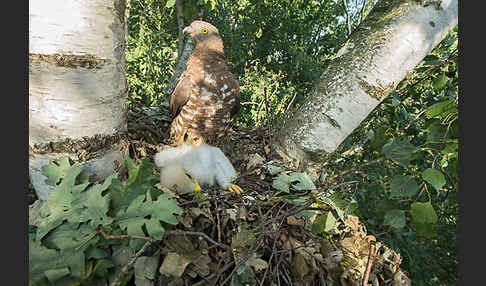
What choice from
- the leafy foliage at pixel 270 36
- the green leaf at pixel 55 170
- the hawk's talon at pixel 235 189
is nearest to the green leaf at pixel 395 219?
the hawk's talon at pixel 235 189

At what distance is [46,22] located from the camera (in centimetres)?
74

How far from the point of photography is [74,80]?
79 centimetres

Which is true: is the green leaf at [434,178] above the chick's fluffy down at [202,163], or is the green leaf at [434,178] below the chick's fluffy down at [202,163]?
above

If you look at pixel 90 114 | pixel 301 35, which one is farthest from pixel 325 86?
pixel 301 35

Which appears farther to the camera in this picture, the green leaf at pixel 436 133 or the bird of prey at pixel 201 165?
the bird of prey at pixel 201 165

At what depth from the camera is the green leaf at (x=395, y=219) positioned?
0.86 m

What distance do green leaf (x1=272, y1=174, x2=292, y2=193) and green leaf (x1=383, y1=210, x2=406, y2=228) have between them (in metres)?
0.35

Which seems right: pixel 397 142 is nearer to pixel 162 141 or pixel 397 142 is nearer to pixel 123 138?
pixel 123 138

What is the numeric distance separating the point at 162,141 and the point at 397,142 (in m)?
1.22

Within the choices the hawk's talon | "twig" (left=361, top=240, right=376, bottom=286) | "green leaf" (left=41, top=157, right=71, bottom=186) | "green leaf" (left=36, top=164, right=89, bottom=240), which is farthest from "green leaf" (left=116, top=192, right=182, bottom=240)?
"twig" (left=361, top=240, right=376, bottom=286)

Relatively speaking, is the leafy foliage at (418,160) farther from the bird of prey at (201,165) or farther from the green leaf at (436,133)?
the bird of prey at (201,165)

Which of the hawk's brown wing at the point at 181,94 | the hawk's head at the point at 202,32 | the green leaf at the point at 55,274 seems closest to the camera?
the green leaf at the point at 55,274

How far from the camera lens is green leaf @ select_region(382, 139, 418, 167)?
0.86 meters

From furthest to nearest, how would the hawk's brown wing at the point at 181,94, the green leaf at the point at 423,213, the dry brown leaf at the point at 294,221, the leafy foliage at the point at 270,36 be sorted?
the leafy foliage at the point at 270,36 → the hawk's brown wing at the point at 181,94 → the dry brown leaf at the point at 294,221 → the green leaf at the point at 423,213
